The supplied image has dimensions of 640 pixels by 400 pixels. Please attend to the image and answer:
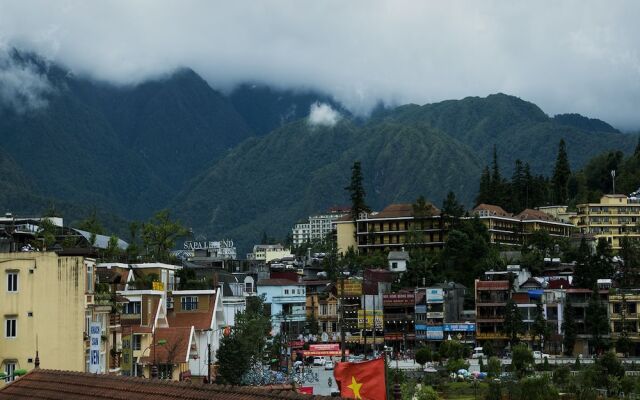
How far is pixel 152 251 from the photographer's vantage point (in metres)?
91.6

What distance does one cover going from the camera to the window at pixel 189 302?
7131 centimetres

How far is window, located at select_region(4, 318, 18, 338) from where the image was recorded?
1901 inches

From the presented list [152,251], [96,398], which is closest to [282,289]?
[152,251]

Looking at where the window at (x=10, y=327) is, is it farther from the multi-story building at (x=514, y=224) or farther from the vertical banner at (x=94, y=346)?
the multi-story building at (x=514, y=224)

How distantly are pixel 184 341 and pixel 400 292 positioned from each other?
6839 centimetres

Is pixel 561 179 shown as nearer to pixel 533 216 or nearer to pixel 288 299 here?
pixel 533 216

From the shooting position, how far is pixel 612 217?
546 ft

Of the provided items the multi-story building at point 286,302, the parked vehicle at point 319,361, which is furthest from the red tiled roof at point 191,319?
the multi-story building at point 286,302

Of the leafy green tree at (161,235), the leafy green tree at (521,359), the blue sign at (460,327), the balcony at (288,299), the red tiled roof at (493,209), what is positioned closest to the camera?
the leafy green tree at (161,235)

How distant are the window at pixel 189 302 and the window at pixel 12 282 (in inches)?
900

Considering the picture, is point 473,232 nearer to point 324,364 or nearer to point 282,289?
point 282,289

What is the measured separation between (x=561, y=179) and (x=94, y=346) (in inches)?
5736

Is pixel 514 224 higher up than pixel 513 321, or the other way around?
pixel 514 224

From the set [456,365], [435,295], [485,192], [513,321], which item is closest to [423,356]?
[456,365]
